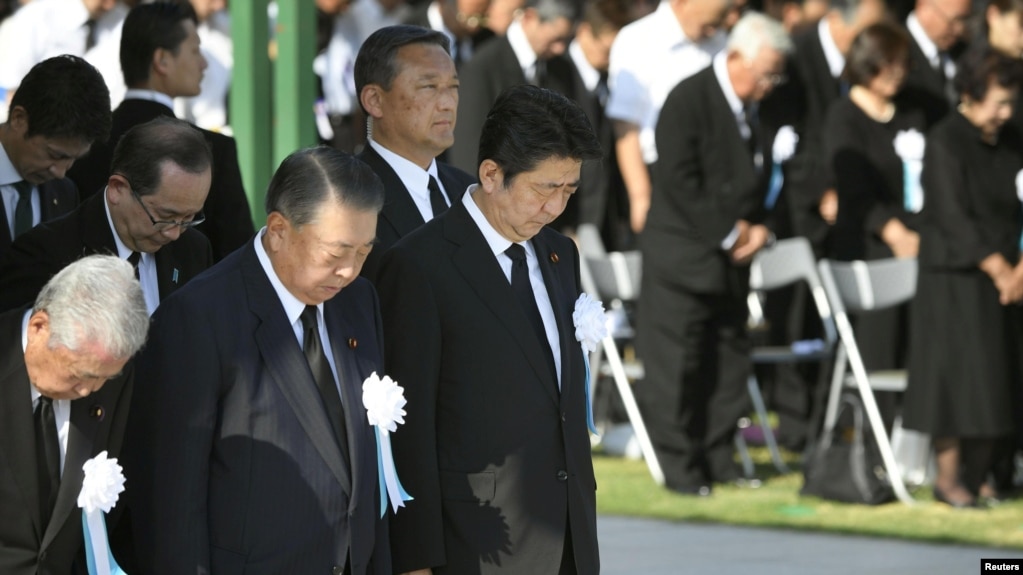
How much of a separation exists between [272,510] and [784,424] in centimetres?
733

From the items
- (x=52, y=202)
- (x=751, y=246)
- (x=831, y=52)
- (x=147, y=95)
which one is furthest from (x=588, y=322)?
(x=831, y=52)

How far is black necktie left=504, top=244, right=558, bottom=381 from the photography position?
4.29 metres

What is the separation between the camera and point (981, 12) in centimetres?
1140

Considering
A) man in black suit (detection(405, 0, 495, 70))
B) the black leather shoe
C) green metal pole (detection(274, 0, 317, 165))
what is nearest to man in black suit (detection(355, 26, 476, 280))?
green metal pole (detection(274, 0, 317, 165))

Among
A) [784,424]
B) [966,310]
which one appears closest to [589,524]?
[966,310]

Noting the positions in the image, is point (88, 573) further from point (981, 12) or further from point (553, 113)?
point (981, 12)

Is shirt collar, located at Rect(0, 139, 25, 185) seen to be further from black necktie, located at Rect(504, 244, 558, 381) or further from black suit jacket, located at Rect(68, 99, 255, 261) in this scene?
black necktie, located at Rect(504, 244, 558, 381)

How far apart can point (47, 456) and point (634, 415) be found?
6.14m

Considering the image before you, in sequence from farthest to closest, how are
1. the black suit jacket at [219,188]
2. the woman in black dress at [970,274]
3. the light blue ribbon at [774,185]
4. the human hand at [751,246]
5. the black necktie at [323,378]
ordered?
1. the light blue ribbon at [774,185]
2. the human hand at [751,246]
3. the woman in black dress at [970,274]
4. the black suit jacket at [219,188]
5. the black necktie at [323,378]

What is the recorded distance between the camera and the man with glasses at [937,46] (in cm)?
1026

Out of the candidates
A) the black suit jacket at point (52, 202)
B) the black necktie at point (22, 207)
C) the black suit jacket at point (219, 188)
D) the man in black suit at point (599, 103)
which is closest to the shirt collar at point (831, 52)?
the man in black suit at point (599, 103)

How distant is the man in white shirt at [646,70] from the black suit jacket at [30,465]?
6677 millimetres

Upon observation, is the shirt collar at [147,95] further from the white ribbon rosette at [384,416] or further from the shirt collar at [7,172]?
the white ribbon rosette at [384,416]

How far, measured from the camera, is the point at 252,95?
23.2 feet
